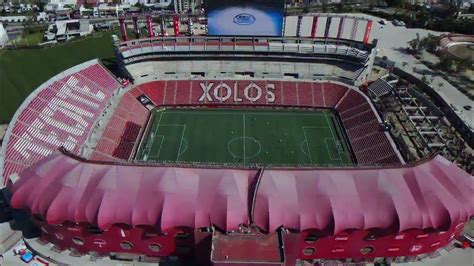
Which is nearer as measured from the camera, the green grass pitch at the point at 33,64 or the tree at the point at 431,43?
the green grass pitch at the point at 33,64

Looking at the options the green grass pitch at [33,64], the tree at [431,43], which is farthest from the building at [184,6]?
the tree at [431,43]

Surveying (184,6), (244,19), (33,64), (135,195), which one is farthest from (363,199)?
(184,6)

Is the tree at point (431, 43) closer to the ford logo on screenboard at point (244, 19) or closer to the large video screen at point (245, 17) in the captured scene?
the large video screen at point (245, 17)

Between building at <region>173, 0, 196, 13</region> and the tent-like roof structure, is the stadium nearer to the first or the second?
the tent-like roof structure

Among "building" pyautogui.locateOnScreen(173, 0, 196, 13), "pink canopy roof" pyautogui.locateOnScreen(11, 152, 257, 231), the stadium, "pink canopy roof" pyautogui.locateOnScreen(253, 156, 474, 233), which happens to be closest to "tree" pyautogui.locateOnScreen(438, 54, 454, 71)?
the stadium

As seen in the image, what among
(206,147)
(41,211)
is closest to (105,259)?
(41,211)

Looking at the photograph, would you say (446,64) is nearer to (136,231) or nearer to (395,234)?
(395,234)

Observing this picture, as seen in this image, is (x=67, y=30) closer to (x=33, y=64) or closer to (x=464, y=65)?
(x=33, y=64)
